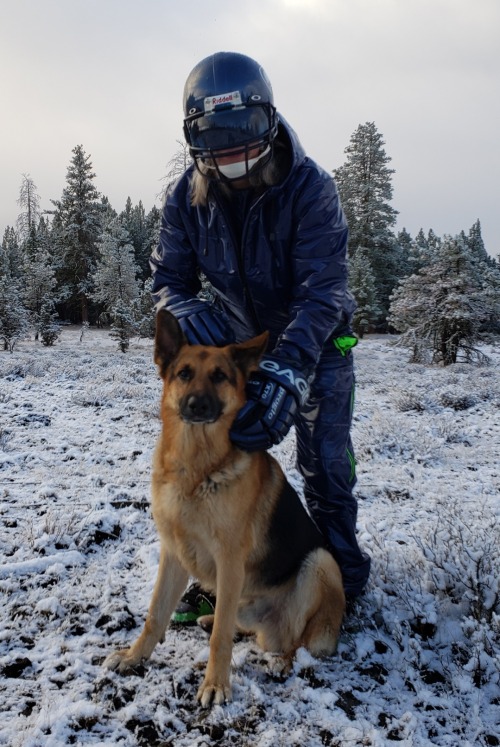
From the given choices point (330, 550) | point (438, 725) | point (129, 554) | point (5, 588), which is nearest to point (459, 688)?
point (438, 725)

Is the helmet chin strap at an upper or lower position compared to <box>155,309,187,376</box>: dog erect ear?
upper

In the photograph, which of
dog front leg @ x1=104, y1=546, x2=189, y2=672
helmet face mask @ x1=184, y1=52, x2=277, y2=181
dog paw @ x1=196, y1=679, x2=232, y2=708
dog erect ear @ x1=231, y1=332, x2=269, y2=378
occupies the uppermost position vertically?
helmet face mask @ x1=184, y1=52, x2=277, y2=181

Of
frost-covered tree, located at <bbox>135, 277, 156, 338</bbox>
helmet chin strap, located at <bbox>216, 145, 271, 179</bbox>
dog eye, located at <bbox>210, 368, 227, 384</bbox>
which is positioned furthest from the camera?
frost-covered tree, located at <bbox>135, 277, 156, 338</bbox>

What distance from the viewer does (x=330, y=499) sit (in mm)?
3371

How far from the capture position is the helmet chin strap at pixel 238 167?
274 cm

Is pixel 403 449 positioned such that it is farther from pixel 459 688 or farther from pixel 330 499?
pixel 459 688

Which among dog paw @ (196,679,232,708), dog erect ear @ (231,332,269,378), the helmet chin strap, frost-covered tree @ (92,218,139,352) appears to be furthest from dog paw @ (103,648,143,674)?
frost-covered tree @ (92,218,139,352)

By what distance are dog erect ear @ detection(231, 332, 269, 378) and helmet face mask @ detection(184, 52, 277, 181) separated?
1016 mm

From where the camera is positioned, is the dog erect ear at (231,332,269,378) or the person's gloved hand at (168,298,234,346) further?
the person's gloved hand at (168,298,234,346)

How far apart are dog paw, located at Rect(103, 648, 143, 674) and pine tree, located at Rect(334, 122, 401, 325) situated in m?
33.1

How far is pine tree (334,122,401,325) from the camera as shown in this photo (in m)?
33.8

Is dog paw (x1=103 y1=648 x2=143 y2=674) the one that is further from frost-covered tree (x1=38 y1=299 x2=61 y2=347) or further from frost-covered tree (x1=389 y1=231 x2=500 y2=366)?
frost-covered tree (x1=38 y1=299 x2=61 y2=347)

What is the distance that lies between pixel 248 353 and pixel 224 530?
3.22 feet

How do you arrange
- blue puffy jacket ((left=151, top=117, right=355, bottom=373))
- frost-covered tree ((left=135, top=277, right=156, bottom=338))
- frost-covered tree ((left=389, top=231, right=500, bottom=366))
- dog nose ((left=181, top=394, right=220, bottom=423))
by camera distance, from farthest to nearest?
frost-covered tree ((left=135, top=277, right=156, bottom=338)) → frost-covered tree ((left=389, top=231, right=500, bottom=366)) → blue puffy jacket ((left=151, top=117, right=355, bottom=373)) → dog nose ((left=181, top=394, right=220, bottom=423))
